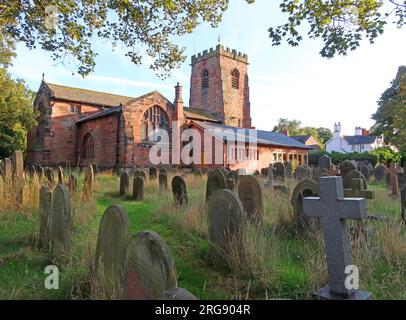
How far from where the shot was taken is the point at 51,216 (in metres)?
4.75

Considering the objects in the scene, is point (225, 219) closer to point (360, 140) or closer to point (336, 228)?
point (336, 228)

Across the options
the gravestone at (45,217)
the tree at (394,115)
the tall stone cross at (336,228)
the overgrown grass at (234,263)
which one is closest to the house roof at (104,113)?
the overgrown grass at (234,263)

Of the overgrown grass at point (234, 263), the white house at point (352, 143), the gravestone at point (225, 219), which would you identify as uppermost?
the white house at point (352, 143)

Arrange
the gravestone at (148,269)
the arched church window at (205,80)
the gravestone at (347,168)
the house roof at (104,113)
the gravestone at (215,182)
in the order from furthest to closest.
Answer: the arched church window at (205,80), the house roof at (104,113), the gravestone at (347,168), the gravestone at (215,182), the gravestone at (148,269)

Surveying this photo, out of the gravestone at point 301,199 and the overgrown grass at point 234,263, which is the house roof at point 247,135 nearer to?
the gravestone at point 301,199

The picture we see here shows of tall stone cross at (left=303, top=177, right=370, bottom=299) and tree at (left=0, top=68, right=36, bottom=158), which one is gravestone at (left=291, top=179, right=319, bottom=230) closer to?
tall stone cross at (left=303, top=177, right=370, bottom=299)

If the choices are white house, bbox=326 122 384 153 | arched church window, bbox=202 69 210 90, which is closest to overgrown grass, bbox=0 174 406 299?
arched church window, bbox=202 69 210 90

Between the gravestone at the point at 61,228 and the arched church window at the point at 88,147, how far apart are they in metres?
25.7

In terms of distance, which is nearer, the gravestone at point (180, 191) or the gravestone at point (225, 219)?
the gravestone at point (225, 219)

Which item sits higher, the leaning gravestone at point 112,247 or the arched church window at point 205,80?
the arched church window at point 205,80

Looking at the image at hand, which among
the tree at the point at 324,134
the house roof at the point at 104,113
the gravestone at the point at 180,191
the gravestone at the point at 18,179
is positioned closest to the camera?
the gravestone at the point at 18,179

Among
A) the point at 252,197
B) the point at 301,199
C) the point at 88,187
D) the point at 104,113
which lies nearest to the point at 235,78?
the point at 104,113

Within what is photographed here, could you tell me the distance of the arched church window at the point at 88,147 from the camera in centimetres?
2897
